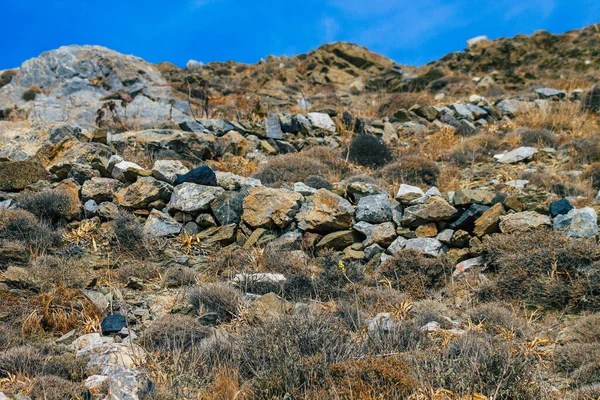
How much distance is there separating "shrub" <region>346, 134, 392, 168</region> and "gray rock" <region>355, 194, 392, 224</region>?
346 cm

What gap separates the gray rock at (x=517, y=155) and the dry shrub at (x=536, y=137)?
2.29 feet

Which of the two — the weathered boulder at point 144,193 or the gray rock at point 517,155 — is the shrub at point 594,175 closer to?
the gray rock at point 517,155

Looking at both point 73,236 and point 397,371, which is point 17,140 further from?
point 397,371

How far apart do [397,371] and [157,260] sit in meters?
4.10

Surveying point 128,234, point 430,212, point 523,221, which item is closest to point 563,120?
point 523,221

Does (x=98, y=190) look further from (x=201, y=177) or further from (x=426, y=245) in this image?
(x=426, y=245)

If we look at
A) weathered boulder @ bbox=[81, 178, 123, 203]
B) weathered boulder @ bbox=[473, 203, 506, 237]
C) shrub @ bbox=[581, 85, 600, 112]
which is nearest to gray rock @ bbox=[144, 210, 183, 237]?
weathered boulder @ bbox=[81, 178, 123, 203]

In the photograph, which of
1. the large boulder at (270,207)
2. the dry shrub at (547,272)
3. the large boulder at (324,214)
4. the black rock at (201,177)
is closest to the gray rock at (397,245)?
the large boulder at (324,214)

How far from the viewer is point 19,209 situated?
264 inches

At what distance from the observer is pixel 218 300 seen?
496cm

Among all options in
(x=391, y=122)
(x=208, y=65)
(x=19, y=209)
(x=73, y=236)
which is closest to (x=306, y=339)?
(x=73, y=236)

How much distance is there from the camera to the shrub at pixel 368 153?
10516 mm

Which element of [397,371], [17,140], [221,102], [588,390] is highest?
[221,102]

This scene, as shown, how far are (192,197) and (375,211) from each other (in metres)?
2.63
